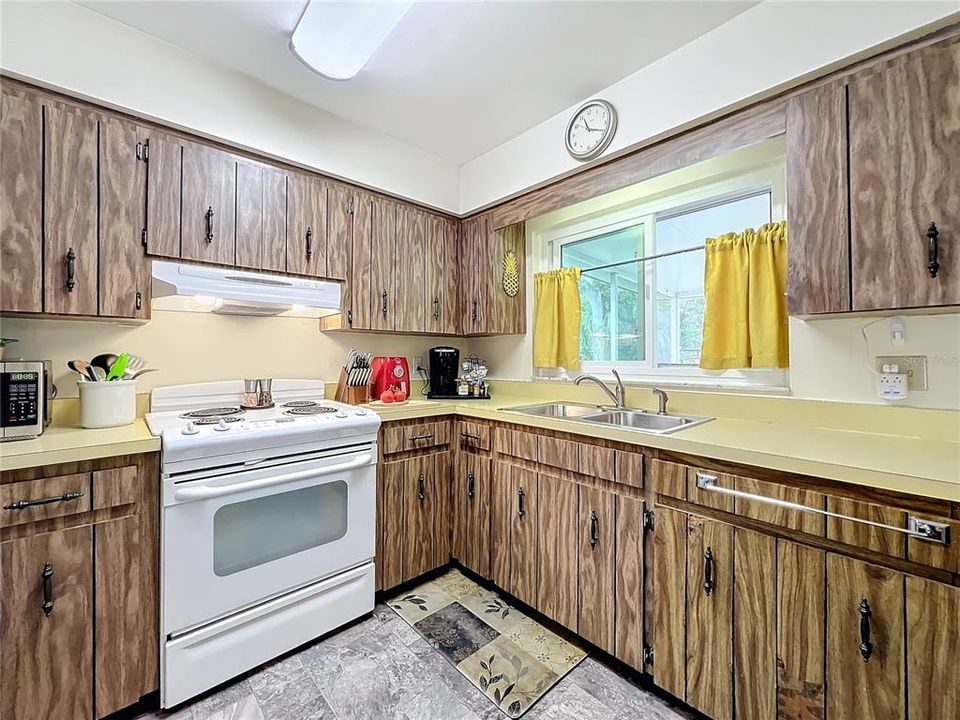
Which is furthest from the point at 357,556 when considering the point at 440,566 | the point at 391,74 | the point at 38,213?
the point at 391,74

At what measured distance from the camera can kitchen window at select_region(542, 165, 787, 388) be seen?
6.30 ft

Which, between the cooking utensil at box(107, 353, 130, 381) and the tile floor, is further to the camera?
the cooking utensil at box(107, 353, 130, 381)

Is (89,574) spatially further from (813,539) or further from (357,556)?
(813,539)

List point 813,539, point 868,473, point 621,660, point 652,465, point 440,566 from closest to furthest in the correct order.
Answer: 1. point 868,473
2. point 813,539
3. point 652,465
4. point 621,660
5. point 440,566

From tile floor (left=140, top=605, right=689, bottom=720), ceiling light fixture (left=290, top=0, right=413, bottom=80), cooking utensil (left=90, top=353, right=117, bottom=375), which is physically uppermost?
ceiling light fixture (left=290, top=0, right=413, bottom=80)

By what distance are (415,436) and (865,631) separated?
1690 millimetres

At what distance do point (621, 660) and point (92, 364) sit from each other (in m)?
2.33

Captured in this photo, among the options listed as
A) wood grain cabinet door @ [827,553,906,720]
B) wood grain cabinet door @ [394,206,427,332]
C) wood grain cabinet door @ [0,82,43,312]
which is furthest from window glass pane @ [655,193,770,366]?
wood grain cabinet door @ [0,82,43,312]

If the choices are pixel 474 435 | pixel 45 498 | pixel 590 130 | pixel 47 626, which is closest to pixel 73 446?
pixel 45 498

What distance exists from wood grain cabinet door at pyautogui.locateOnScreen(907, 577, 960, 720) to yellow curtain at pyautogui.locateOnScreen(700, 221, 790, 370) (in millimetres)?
953

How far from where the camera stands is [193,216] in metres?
1.74

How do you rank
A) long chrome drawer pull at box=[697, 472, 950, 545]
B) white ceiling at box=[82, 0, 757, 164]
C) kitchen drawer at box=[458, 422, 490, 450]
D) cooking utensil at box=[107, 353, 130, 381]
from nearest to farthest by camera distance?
long chrome drawer pull at box=[697, 472, 950, 545], white ceiling at box=[82, 0, 757, 164], cooking utensil at box=[107, 353, 130, 381], kitchen drawer at box=[458, 422, 490, 450]

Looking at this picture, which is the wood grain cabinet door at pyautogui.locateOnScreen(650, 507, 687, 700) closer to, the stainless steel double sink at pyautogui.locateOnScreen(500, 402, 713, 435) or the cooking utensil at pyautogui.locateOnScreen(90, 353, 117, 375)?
the stainless steel double sink at pyautogui.locateOnScreen(500, 402, 713, 435)

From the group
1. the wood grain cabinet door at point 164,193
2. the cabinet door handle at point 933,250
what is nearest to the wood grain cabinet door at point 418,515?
the wood grain cabinet door at point 164,193
